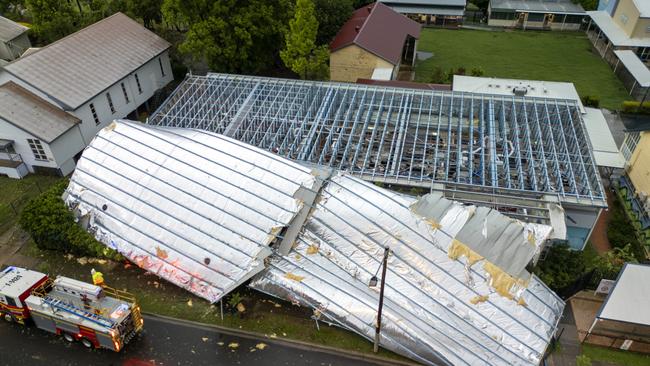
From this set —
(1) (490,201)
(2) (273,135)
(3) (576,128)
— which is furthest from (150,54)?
(3) (576,128)

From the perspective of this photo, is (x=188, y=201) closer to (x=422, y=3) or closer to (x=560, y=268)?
(x=560, y=268)

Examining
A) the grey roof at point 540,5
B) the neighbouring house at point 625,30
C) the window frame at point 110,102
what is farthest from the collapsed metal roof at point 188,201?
the grey roof at point 540,5

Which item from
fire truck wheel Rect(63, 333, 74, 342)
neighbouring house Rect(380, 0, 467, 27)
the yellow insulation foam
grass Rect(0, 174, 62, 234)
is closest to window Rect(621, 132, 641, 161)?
the yellow insulation foam

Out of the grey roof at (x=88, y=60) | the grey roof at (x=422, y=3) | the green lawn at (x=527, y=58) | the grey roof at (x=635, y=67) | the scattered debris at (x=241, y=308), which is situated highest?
the grey roof at (x=88, y=60)

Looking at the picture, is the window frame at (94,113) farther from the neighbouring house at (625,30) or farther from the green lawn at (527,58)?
the neighbouring house at (625,30)

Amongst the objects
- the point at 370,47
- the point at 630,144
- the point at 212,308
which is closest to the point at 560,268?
the point at 630,144

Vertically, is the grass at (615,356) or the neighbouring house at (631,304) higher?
the neighbouring house at (631,304)
